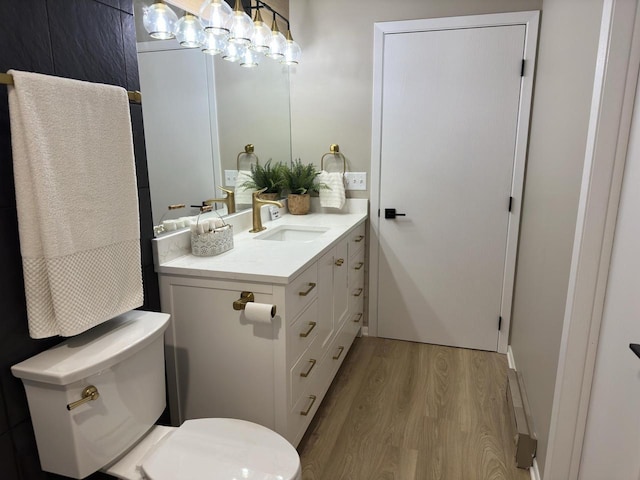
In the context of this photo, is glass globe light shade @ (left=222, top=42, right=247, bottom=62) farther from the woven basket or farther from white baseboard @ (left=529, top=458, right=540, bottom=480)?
white baseboard @ (left=529, top=458, right=540, bottom=480)

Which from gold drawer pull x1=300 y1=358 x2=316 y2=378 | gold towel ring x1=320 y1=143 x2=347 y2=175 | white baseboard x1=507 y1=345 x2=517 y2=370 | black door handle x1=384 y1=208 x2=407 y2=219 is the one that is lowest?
white baseboard x1=507 y1=345 x2=517 y2=370

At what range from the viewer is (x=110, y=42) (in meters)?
1.40

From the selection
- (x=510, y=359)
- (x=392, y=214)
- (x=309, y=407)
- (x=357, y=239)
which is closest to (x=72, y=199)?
(x=309, y=407)

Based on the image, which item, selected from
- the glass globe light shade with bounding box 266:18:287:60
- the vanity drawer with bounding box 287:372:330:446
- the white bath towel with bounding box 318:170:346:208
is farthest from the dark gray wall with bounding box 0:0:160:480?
the white bath towel with bounding box 318:170:346:208

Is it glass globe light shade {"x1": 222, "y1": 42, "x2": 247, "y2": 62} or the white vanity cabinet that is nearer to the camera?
the white vanity cabinet

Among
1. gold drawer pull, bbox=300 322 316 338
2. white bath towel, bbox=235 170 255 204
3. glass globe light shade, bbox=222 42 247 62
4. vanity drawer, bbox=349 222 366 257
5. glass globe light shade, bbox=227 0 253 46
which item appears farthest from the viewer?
vanity drawer, bbox=349 222 366 257

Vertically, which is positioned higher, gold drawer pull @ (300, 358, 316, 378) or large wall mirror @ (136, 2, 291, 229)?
large wall mirror @ (136, 2, 291, 229)

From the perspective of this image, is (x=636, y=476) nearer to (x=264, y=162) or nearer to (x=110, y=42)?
(x=110, y=42)

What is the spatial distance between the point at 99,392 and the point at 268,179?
170cm

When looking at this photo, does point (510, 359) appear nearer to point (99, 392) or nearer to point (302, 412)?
point (302, 412)

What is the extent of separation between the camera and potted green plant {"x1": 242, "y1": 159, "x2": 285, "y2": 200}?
2.60 meters

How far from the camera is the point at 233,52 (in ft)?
6.86

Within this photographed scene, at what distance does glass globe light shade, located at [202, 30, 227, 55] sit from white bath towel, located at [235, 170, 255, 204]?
2.31 ft

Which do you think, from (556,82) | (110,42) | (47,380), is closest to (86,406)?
(47,380)
